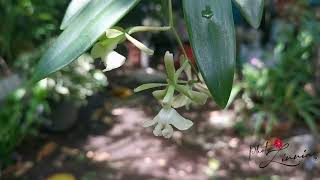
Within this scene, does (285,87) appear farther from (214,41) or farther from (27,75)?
(214,41)

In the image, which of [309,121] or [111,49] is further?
[309,121]

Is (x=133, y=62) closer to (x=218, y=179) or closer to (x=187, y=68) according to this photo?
(x=218, y=179)

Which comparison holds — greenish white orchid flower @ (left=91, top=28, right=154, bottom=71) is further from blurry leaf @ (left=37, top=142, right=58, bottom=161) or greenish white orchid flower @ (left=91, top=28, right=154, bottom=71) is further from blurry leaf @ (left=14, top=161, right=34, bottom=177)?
blurry leaf @ (left=37, top=142, right=58, bottom=161)

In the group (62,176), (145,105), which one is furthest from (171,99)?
(145,105)

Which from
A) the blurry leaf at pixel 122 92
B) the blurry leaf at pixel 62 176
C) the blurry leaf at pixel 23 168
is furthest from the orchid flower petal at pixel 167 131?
the blurry leaf at pixel 122 92

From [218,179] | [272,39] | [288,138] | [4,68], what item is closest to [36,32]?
[4,68]

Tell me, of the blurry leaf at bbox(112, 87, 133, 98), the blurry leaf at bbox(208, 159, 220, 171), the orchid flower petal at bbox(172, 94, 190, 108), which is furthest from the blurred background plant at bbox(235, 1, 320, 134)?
the orchid flower petal at bbox(172, 94, 190, 108)
